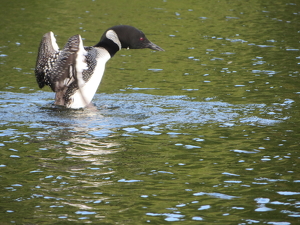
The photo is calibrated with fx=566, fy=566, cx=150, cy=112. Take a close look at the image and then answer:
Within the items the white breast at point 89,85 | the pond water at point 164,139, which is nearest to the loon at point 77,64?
the white breast at point 89,85

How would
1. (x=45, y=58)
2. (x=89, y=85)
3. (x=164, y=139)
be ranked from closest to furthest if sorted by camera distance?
(x=164, y=139)
(x=89, y=85)
(x=45, y=58)

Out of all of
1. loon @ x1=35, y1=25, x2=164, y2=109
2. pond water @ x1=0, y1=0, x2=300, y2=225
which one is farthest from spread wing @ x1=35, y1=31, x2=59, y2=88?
pond water @ x1=0, y1=0, x2=300, y2=225

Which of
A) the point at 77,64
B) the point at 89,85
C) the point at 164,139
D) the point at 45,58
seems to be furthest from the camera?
the point at 45,58

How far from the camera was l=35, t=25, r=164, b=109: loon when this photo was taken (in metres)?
10.4

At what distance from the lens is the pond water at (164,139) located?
653cm

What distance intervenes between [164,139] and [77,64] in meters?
2.37

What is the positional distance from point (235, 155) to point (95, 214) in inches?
115

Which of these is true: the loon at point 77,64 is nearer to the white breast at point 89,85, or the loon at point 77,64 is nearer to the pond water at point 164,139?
the white breast at point 89,85

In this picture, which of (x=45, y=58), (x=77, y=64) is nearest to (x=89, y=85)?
(x=77, y=64)

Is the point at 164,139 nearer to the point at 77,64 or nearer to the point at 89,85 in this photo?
the point at 89,85

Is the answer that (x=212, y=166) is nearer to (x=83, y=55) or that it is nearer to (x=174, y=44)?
(x=83, y=55)

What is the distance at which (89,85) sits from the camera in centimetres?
1073

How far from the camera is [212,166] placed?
314 inches

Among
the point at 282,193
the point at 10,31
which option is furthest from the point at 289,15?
the point at 282,193
